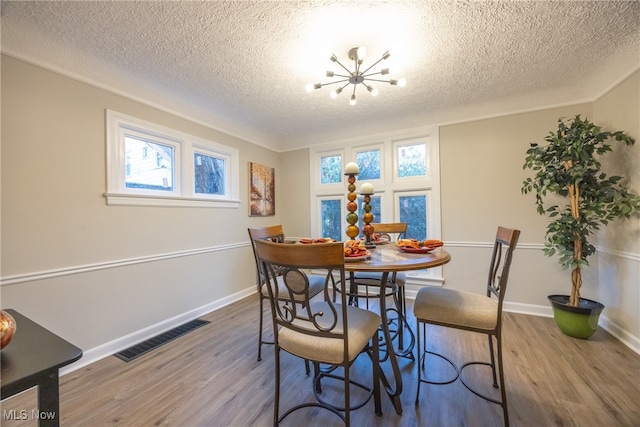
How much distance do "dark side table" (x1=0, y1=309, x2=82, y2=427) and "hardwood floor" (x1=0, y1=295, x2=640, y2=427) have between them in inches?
37.3

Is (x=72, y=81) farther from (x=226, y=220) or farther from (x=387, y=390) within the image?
(x=387, y=390)

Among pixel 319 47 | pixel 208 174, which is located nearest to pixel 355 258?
pixel 319 47

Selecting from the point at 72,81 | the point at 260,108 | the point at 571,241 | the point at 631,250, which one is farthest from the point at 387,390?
the point at 72,81

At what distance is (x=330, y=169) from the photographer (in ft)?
13.3

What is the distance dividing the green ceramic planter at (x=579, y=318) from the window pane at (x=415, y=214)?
147 centimetres

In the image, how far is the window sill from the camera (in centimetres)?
218

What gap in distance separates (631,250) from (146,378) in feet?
13.0

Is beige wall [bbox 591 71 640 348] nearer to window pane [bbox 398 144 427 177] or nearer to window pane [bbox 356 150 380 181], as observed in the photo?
window pane [bbox 398 144 427 177]

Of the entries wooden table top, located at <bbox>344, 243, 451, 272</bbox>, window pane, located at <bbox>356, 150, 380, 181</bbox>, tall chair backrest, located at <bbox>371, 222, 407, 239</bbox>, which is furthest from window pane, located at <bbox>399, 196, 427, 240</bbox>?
wooden table top, located at <bbox>344, 243, 451, 272</bbox>

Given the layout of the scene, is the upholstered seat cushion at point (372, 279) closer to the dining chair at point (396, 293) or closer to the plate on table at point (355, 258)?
the dining chair at point (396, 293)

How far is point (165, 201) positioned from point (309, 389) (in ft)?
7.05

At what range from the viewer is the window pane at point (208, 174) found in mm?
2973

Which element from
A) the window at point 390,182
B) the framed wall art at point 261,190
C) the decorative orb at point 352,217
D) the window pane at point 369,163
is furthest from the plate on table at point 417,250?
the framed wall art at point 261,190

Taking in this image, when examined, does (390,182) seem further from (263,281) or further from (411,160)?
(263,281)
